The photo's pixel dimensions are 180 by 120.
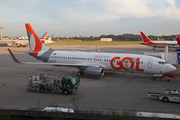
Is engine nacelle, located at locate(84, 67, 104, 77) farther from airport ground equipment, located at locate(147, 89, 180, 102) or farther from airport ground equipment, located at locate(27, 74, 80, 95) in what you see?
airport ground equipment, located at locate(147, 89, 180, 102)

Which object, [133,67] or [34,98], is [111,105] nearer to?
[34,98]

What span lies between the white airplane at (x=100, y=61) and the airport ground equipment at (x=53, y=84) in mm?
5289

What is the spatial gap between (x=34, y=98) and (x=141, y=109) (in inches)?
366

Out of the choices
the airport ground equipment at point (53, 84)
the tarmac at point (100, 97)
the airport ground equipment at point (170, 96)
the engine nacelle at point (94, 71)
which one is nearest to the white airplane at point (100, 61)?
the engine nacelle at point (94, 71)

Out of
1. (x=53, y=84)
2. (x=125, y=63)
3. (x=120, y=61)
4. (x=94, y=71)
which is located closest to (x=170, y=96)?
(x=125, y=63)

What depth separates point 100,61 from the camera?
24.3m

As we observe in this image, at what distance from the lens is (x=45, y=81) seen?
16719 millimetres

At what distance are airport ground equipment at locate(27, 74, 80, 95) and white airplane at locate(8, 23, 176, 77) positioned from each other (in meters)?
5.29

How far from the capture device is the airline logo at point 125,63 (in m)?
22.5

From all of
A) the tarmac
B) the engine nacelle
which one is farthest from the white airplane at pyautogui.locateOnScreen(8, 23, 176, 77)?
the tarmac

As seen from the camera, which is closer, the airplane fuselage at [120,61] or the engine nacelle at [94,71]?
the airplane fuselage at [120,61]

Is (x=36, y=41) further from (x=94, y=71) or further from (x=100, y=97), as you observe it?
(x=100, y=97)

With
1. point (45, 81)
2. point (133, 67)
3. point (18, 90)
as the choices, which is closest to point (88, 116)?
point (45, 81)

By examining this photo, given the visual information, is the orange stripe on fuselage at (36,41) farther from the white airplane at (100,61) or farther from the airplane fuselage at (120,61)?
the airplane fuselage at (120,61)
